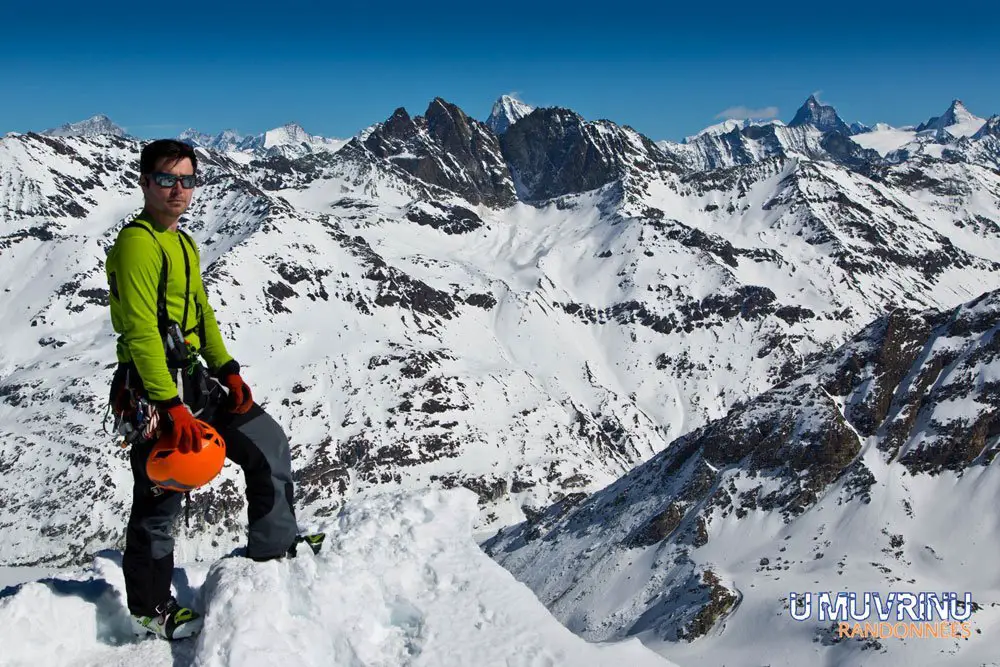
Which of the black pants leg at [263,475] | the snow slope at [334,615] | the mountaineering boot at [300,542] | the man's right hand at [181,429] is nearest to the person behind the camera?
the man's right hand at [181,429]

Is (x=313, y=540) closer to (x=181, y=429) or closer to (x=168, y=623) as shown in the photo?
(x=168, y=623)

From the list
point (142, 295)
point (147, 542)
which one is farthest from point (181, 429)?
point (147, 542)

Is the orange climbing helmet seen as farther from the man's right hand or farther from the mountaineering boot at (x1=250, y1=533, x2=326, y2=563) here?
Result: the mountaineering boot at (x1=250, y1=533, x2=326, y2=563)

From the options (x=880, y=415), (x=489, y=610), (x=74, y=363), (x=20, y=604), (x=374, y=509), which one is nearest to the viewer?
(x=20, y=604)

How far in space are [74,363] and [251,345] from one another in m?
30.5

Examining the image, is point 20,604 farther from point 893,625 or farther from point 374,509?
point 893,625

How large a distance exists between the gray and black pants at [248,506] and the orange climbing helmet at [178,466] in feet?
1.41

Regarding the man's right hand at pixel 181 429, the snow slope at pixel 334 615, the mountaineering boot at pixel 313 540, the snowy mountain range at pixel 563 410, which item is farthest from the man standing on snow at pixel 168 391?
the snowy mountain range at pixel 563 410

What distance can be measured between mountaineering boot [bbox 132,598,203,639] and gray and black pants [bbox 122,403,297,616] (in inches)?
3.0

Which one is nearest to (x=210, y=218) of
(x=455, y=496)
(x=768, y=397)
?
(x=768, y=397)

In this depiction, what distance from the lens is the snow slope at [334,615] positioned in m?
7.30

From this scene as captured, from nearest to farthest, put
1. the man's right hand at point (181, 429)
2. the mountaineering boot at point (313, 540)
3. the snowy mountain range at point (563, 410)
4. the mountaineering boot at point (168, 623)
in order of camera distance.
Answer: the man's right hand at point (181, 429), the mountaineering boot at point (168, 623), the mountaineering boot at point (313, 540), the snowy mountain range at point (563, 410)

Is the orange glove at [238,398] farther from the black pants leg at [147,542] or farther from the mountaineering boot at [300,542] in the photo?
the mountaineering boot at [300,542]

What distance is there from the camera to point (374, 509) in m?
10.3
